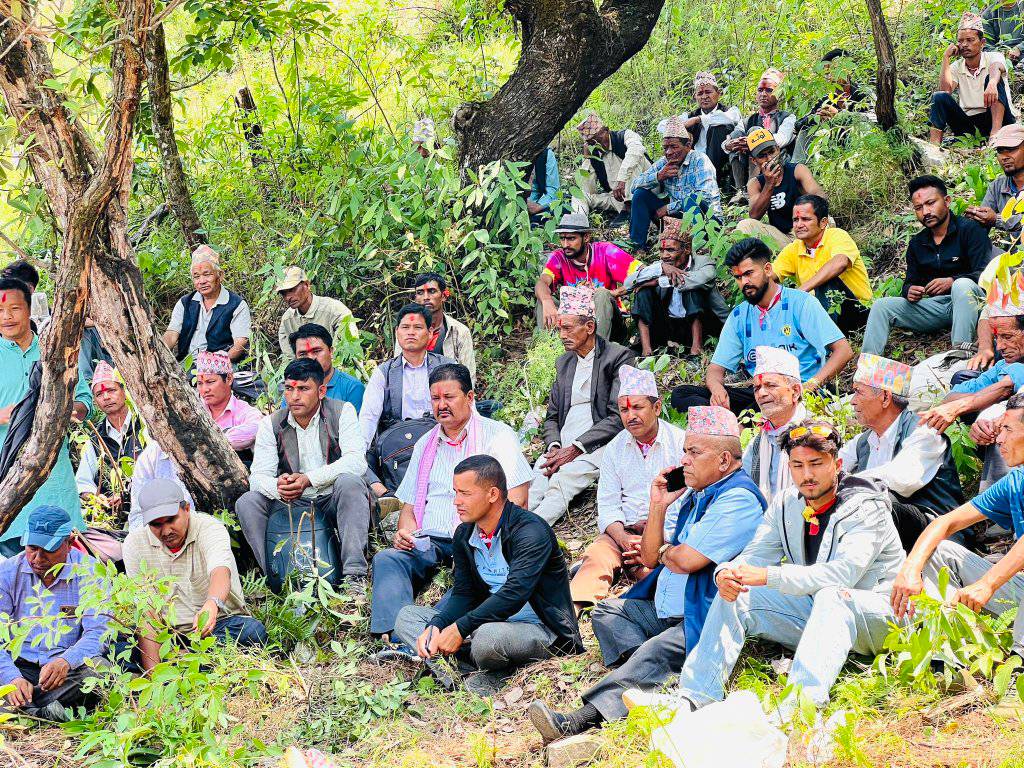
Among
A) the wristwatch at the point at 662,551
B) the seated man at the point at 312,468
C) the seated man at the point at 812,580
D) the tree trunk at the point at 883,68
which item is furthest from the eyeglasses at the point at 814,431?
the tree trunk at the point at 883,68

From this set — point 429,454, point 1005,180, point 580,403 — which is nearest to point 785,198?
point 1005,180

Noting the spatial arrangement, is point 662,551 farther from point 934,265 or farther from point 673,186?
point 673,186

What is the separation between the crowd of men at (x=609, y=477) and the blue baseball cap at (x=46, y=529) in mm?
11

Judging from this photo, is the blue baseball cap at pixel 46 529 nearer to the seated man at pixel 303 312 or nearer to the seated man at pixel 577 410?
the seated man at pixel 577 410

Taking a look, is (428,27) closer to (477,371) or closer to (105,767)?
(477,371)

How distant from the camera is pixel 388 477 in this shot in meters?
7.14

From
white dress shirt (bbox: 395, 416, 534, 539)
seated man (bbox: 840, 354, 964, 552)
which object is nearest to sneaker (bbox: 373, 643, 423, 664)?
white dress shirt (bbox: 395, 416, 534, 539)

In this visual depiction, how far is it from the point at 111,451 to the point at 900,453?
4830mm

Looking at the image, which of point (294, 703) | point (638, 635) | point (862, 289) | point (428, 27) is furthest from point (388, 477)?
point (428, 27)

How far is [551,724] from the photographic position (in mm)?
4562

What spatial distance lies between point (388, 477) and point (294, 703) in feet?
6.74

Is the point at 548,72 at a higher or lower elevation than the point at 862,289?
higher

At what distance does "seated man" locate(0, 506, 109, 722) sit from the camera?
215 inches

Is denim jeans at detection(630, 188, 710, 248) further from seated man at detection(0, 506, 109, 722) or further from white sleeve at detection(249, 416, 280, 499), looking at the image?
seated man at detection(0, 506, 109, 722)
